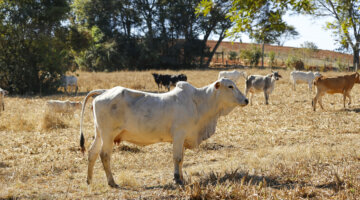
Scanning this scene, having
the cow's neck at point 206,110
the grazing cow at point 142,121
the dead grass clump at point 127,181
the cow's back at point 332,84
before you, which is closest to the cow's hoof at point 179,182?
the grazing cow at point 142,121

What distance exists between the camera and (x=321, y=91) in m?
15.0

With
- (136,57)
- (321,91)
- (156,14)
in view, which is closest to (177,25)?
(156,14)

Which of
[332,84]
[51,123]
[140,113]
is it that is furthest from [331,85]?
[140,113]

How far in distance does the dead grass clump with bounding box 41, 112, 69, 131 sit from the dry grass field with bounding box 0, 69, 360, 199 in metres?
0.03

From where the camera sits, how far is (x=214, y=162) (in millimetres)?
7711

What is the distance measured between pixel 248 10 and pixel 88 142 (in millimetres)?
5178

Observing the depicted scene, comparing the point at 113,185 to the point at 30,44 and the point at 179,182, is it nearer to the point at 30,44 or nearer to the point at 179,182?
the point at 179,182

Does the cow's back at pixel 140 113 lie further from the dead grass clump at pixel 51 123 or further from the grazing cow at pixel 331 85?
the grazing cow at pixel 331 85

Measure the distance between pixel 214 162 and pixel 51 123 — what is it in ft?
19.8

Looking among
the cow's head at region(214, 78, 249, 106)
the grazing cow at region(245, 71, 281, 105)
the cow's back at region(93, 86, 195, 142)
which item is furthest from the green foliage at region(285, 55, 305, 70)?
the cow's back at region(93, 86, 195, 142)

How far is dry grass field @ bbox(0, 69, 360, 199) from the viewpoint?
528cm

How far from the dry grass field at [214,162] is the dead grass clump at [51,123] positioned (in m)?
0.03

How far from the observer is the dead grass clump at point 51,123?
36.4 feet

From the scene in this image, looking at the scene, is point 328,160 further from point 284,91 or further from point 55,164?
point 284,91
